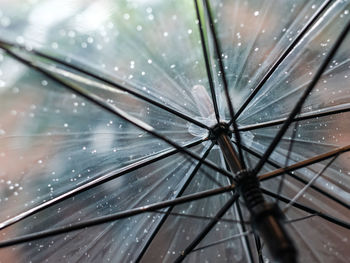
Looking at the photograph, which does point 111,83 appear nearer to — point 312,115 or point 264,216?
point 264,216

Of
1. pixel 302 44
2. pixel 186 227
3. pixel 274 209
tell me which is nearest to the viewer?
pixel 274 209

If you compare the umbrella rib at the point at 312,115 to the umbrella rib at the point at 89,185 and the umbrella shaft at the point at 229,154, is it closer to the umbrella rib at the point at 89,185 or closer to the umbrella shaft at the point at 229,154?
the umbrella shaft at the point at 229,154

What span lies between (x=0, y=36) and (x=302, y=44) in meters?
1.70

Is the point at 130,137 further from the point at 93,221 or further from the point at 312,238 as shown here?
the point at 312,238

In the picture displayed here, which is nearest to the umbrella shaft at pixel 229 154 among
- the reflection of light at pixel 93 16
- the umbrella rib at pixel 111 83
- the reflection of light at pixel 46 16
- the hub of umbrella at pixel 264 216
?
the hub of umbrella at pixel 264 216

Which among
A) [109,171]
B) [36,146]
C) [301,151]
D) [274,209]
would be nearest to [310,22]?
[301,151]

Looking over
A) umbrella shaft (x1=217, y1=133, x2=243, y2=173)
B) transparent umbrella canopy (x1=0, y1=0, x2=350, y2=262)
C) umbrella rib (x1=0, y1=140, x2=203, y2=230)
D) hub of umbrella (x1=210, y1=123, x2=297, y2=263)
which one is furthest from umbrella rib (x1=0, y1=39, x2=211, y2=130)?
hub of umbrella (x1=210, y1=123, x2=297, y2=263)

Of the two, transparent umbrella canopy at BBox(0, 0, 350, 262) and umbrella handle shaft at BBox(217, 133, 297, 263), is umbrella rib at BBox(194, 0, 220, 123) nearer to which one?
transparent umbrella canopy at BBox(0, 0, 350, 262)

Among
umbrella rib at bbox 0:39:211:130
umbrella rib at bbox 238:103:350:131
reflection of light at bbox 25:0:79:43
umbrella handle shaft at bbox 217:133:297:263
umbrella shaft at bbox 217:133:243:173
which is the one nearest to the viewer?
umbrella handle shaft at bbox 217:133:297:263

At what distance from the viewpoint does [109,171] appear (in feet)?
6.86

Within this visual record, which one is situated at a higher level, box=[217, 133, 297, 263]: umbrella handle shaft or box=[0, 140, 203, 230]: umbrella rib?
box=[0, 140, 203, 230]: umbrella rib

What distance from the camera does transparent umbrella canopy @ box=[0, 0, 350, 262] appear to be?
159cm

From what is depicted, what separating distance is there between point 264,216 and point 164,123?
1043 mm

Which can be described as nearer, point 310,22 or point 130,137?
point 310,22
